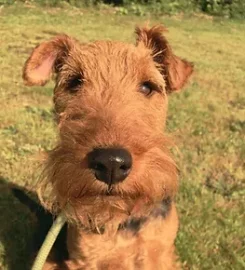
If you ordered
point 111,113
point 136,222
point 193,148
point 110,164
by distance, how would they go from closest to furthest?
point 110,164 → point 111,113 → point 136,222 → point 193,148

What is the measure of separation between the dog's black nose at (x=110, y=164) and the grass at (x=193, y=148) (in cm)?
64

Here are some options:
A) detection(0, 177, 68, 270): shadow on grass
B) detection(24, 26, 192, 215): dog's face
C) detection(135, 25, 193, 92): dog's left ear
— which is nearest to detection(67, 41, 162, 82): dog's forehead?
detection(24, 26, 192, 215): dog's face

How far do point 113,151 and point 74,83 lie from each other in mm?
893

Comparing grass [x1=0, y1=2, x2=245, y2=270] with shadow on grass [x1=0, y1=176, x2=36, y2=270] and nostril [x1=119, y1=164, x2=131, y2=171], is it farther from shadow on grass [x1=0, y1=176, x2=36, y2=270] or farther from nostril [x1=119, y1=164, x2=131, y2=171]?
nostril [x1=119, y1=164, x2=131, y2=171]

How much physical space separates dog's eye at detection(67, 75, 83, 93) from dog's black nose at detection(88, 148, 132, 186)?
0.80 metres

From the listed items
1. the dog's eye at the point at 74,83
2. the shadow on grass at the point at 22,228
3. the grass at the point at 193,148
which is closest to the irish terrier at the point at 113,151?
the dog's eye at the point at 74,83

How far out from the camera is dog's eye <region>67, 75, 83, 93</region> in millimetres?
2908

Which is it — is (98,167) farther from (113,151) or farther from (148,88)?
(148,88)

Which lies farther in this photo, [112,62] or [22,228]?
[22,228]

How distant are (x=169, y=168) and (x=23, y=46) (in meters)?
7.54

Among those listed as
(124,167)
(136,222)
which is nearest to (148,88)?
(136,222)

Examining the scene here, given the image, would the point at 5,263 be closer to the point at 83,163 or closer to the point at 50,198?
the point at 50,198

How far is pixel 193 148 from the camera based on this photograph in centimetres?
513

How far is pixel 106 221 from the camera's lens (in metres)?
2.61
